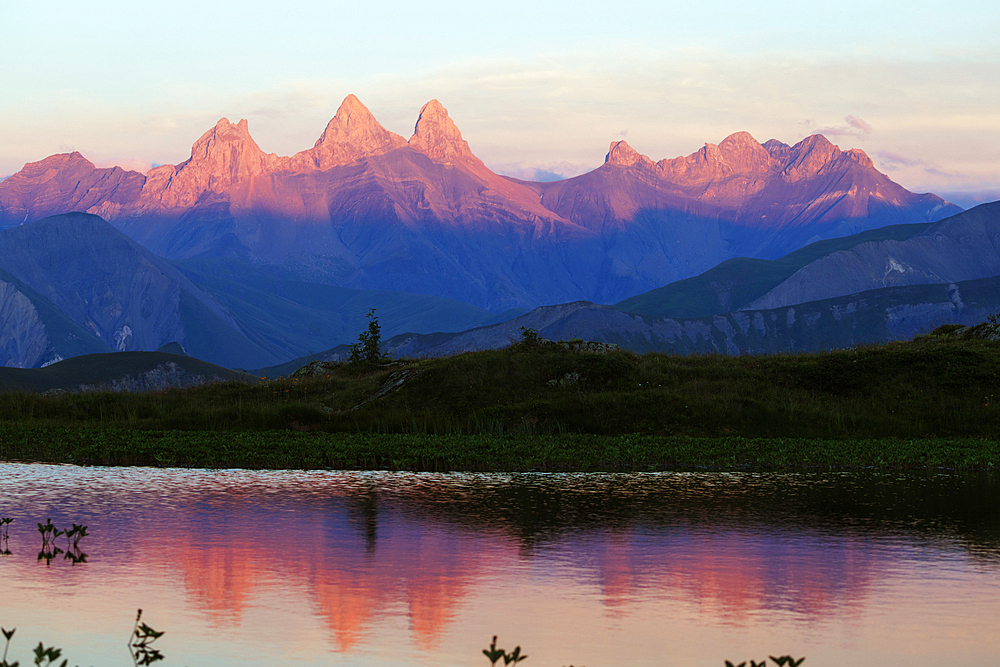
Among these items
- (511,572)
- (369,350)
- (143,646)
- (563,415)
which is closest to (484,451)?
(563,415)

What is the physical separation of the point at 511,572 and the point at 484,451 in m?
17.4

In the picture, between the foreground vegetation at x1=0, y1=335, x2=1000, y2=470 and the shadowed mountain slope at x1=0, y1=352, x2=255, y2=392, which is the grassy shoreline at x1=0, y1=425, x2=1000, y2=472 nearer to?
the foreground vegetation at x1=0, y1=335, x2=1000, y2=470

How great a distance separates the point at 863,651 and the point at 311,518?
46.7ft

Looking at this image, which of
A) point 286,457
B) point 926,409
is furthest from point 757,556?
point 926,409

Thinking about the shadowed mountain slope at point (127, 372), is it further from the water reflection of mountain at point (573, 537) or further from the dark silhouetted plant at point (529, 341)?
the water reflection of mountain at point (573, 537)

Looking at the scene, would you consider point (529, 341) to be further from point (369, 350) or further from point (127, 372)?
point (127, 372)

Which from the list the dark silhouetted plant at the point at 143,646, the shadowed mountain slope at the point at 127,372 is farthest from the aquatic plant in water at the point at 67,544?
the shadowed mountain slope at the point at 127,372

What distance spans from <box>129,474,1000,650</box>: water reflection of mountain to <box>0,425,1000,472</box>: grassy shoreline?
294 centimetres

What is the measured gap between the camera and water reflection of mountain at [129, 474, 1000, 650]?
1823cm

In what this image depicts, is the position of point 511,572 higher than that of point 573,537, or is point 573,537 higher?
point 573,537

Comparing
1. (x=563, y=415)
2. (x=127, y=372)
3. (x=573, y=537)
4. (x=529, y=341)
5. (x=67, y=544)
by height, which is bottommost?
(x=573, y=537)

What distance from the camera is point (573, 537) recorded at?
23.2 meters

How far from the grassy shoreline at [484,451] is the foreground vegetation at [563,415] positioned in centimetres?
9

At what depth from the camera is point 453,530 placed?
2389 centimetres
